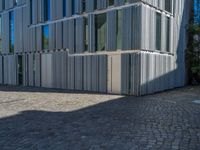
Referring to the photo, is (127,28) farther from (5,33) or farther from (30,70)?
(5,33)

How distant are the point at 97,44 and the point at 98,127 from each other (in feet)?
30.4

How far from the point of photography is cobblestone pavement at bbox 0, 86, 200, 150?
5.90m

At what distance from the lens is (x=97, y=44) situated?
1612cm

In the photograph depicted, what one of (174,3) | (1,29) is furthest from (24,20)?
(174,3)

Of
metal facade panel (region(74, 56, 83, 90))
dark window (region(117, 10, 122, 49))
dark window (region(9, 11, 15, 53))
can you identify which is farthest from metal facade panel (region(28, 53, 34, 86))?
dark window (region(117, 10, 122, 49))

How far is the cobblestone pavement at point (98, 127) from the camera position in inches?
232

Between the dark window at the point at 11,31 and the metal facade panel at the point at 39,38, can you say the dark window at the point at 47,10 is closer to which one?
the metal facade panel at the point at 39,38

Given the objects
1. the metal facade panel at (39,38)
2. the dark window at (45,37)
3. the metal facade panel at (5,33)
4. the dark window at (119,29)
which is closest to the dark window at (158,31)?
the dark window at (119,29)

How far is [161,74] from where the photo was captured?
637 inches

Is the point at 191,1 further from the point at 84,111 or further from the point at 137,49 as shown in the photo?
the point at 84,111

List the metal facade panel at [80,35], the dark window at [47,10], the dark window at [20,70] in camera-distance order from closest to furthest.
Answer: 1. the metal facade panel at [80,35]
2. the dark window at [47,10]
3. the dark window at [20,70]

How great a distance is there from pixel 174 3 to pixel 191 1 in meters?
4.20

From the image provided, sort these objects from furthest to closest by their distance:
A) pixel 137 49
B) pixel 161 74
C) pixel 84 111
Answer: pixel 161 74, pixel 137 49, pixel 84 111

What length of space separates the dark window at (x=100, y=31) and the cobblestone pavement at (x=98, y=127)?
562 centimetres
